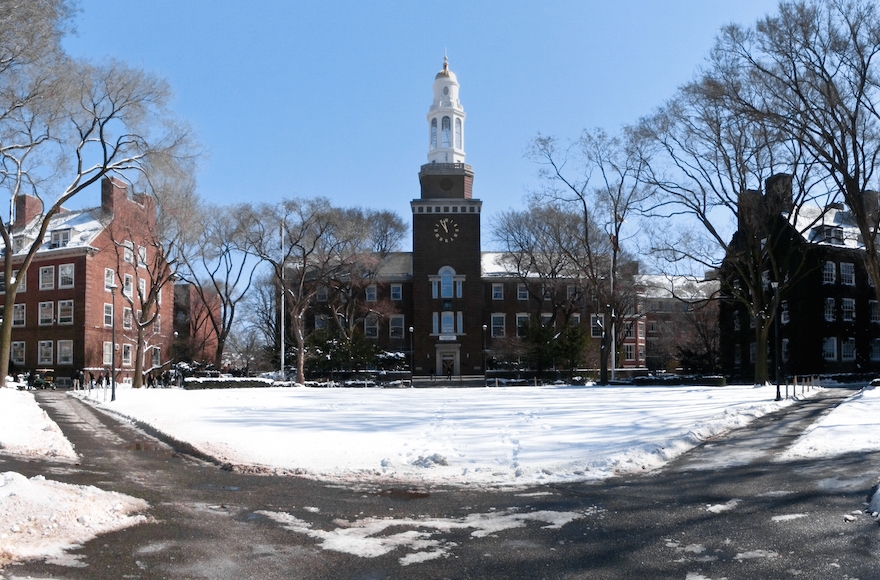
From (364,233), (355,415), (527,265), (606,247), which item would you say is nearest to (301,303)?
(364,233)

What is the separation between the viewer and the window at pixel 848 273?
55125 millimetres

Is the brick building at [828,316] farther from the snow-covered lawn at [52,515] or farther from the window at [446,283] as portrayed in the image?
the snow-covered lawn at [52,515]

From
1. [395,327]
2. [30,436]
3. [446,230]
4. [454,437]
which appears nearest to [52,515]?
[30,436]

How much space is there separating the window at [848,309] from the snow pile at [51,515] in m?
55.7

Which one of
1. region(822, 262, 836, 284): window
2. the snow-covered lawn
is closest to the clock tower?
region(822, 262, 836, 284): window

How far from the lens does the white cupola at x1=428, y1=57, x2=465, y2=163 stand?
66625 mm

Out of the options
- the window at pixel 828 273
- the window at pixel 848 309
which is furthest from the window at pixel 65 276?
the window at pixel 848 309

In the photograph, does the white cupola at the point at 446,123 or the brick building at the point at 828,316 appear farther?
the white cupola at the point at 446,123

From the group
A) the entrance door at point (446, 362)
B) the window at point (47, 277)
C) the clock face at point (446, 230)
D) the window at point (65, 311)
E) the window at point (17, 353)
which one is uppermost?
the clock face at point (446, 230)

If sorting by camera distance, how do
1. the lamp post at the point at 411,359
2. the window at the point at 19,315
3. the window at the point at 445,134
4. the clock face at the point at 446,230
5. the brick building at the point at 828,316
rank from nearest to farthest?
the brick building at the point at 828,316 → the window at the point at 19,315 → the lamp post at the point at 411,359 → the clock face at the point at 446,230 → the window at the point at 445,134

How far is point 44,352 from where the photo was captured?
54.0 m

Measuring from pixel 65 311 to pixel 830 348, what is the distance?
5320cm

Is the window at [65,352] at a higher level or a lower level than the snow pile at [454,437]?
higher

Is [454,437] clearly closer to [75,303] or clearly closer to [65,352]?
[75,303]
